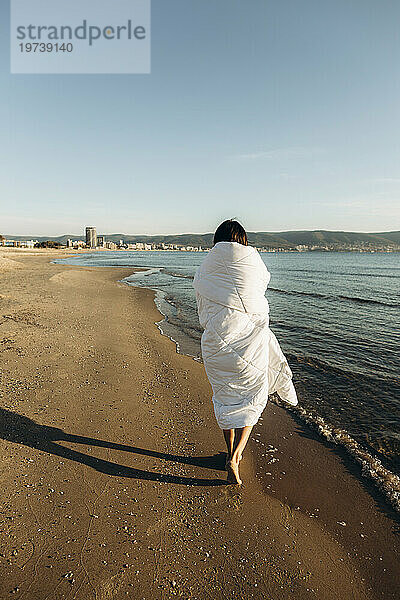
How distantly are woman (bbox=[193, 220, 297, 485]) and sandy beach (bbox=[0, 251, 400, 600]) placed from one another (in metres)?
0.61

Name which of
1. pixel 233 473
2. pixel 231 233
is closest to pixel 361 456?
pixel 233 473

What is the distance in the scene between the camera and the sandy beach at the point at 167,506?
2.43 metres

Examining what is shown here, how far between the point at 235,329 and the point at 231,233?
0.94 m

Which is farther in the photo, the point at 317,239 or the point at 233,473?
the point at 317,239

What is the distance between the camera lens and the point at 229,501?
325 centimetres

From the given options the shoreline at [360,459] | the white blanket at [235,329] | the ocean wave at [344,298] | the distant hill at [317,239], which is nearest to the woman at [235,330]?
the white blanket at [235,329]

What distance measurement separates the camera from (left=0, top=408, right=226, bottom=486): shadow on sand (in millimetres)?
3541

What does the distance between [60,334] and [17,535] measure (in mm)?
6400

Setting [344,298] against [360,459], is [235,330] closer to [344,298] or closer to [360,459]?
[360,459]

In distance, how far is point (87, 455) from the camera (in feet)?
12.6

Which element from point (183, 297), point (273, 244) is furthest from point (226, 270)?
point (273, 244)

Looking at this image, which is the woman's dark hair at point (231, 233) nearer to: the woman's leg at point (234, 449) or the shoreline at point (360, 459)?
the woman's leg at point (234, 449)

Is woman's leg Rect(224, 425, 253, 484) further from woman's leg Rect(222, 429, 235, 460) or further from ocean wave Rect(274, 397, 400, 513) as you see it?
ocean wave Rect(274, 397, 400, 513)

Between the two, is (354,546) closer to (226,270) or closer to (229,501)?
(229,501)
